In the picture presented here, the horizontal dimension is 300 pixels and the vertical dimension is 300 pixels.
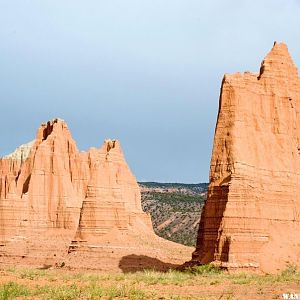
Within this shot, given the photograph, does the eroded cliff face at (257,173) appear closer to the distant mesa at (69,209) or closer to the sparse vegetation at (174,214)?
the distant mesa at (69,209)

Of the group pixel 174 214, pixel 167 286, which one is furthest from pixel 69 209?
pixel 174 214

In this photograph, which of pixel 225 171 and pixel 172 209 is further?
pixel 172 209

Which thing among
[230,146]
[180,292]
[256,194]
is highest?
[230,146]

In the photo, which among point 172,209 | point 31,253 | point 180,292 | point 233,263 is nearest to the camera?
point 180,292

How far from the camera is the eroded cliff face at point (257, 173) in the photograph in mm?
51938

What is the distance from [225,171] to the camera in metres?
54.2

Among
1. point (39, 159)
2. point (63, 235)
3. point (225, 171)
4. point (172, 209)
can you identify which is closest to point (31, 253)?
point (63, 235)

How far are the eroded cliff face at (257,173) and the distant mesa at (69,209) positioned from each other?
694 inches

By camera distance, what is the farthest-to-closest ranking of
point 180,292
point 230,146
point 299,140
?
point 299,140 < point 230,146 < point 180,292

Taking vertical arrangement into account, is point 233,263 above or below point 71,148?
below

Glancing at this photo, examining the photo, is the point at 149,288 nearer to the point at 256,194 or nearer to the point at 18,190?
the point at 256,194

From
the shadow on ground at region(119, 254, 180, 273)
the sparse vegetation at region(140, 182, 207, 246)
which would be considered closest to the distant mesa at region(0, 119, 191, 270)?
the shadow on ground at region(119, 254, 180, 273)

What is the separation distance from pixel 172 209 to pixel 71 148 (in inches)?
2994

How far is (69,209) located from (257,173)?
40.5 metres
